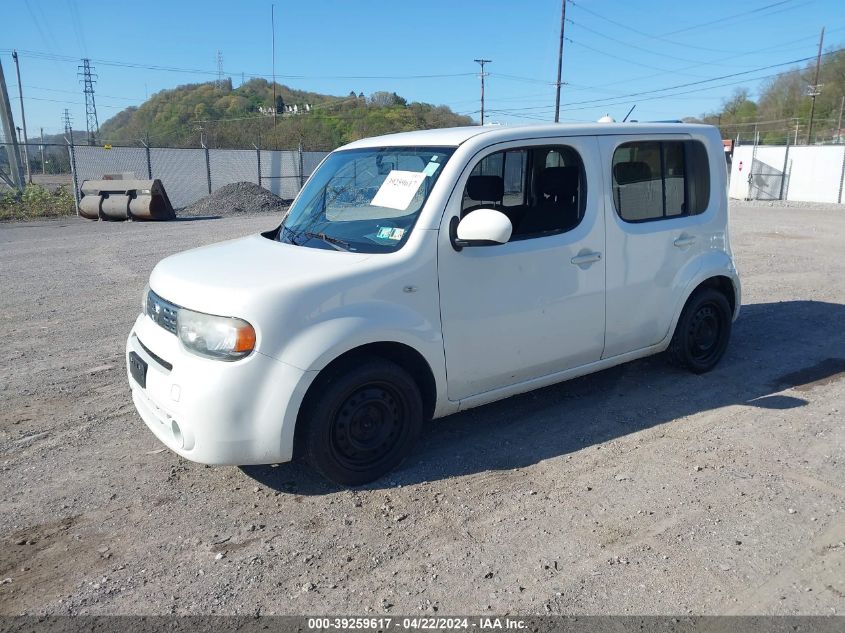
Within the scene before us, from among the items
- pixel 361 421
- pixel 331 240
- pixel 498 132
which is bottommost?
pixel 361 421

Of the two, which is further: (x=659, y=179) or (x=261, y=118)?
(x=261, y=118)

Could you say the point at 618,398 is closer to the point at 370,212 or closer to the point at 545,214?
the point at 545,214

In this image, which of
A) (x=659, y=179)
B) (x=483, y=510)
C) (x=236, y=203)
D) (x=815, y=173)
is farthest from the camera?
(x=815, y=173)

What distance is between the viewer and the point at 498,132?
4246 millimetres

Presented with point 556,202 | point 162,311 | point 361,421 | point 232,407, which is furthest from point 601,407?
point 162,311

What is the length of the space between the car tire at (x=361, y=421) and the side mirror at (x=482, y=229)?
2.74 feet

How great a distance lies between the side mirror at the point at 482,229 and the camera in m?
3.78

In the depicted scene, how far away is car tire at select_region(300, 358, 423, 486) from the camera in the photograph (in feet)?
11.8

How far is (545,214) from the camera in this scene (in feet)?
15.1

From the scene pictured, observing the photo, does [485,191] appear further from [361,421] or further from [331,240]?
[361,421]

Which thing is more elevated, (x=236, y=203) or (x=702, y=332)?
(x=702, y=332)

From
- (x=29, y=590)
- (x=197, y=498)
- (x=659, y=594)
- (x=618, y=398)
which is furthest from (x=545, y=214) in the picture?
(x=29, y=590)

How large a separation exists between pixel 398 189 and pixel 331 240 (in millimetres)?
526

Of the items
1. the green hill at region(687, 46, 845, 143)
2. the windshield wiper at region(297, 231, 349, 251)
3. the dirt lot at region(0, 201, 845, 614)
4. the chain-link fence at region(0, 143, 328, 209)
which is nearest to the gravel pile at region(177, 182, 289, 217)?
the chain-link fence at region(0, 143, 328, 209)
